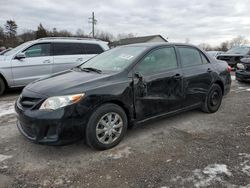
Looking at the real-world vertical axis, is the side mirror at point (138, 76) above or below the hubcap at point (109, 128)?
above

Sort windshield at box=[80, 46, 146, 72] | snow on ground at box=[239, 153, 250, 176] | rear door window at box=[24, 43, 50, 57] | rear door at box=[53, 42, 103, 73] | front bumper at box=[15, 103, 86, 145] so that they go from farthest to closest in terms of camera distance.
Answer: rear door at box=[53, 42, 103, 73]
rear door window at box=[24, 43, 50, 57]
windshield at box=[80, 46, 146, 72]
front bumper at box=[15, 103, 86, 145]
snow on ground at box=[239, 153, 250, 176]

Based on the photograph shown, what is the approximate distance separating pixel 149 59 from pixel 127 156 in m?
1.63

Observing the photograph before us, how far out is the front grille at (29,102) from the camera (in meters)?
3.30

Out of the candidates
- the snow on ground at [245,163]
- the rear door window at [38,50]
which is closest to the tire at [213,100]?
the snow on ground at [245,163]

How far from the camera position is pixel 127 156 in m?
3.46

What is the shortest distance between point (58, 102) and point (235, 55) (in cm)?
1223

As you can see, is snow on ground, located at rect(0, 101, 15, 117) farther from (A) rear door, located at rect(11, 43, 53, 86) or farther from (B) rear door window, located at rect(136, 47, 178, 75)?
(B) rear door window, located at rect(136, 47, 178, 75)

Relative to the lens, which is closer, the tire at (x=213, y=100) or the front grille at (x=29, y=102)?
the front grille at (x=29, y=102)

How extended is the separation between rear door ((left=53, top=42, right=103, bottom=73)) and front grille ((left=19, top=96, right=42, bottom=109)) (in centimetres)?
439

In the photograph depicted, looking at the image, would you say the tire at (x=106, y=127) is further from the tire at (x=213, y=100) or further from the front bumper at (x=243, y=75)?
the front bumper at (x=243, y=75)

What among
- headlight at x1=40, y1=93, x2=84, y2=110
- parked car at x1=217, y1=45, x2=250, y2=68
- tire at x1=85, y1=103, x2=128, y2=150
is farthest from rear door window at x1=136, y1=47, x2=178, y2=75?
parked car at x1=217, y1=45, x2=250, y2=68

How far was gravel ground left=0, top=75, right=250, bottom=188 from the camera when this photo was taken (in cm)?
288

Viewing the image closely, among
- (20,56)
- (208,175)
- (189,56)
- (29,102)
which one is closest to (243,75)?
(189,56)

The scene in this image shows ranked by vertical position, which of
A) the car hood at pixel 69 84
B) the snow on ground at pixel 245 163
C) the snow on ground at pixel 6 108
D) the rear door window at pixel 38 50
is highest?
the rear door window at pixel 38 50
